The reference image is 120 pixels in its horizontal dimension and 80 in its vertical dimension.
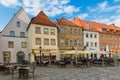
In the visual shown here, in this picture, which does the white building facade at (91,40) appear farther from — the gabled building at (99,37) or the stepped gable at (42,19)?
the stepped gable at (42,19)

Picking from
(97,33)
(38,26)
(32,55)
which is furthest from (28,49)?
(97,33)

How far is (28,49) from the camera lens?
131 feet

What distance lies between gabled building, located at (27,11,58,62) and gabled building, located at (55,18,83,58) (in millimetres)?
1839

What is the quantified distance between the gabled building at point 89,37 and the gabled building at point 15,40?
53.0 feet

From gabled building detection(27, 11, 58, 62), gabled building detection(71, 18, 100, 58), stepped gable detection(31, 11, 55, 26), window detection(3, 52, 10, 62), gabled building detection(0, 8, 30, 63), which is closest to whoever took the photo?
window detection(3, 52, 10, 62)

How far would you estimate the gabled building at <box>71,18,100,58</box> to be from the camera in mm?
48125

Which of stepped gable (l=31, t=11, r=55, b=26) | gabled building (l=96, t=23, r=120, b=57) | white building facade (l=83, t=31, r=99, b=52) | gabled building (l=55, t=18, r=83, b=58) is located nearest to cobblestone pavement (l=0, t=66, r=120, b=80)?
stepped gable (l=31, t=11, r=55, b=26)

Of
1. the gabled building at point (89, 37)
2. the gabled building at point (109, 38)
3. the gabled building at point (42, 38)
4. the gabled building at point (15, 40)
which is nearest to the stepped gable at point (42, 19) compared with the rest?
the gabled building at point (42, 38)

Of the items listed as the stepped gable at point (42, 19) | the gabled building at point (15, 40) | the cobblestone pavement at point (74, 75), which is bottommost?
the cobblestone pavement at point (74, 75)

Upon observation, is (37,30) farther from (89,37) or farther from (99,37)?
(99,37)

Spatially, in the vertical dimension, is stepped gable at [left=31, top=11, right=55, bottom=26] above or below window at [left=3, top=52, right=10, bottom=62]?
above

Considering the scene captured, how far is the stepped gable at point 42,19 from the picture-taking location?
39.2 metres

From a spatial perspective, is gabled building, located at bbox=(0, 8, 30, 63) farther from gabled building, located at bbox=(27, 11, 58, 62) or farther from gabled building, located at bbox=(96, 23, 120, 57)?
gabled building, located at bbox=(96, 23, 120, 57)

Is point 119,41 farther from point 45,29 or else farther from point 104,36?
point 45,29
